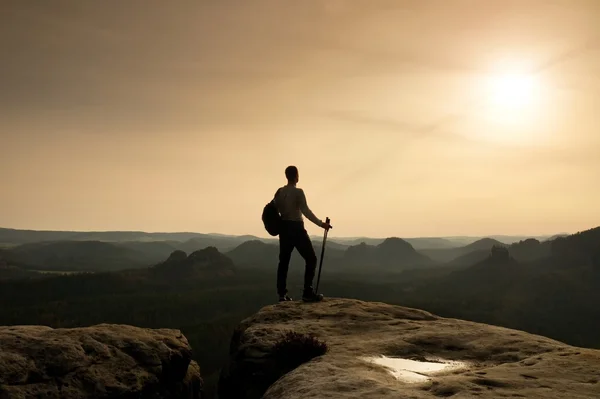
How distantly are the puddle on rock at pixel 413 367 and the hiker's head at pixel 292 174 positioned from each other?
7385mm

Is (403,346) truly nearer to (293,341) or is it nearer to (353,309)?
(293,341)

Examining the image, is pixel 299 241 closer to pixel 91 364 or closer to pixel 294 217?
pixel 294 217

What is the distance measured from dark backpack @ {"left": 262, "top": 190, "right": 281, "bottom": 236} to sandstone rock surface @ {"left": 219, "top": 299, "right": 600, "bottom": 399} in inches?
112

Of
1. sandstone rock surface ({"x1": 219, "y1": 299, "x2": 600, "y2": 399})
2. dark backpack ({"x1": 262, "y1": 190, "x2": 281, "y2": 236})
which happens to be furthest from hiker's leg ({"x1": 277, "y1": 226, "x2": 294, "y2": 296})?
sandstone rock surface ({"x1": 219, "y1": 299, "x2": 600, "y2": 399})

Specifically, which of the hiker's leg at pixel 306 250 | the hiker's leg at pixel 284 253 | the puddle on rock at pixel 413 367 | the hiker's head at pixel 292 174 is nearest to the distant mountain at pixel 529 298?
the hiker's leg at pixel 284 253

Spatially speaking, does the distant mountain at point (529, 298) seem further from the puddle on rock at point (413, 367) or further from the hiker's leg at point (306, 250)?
the puddle on rock at point (413, 367)

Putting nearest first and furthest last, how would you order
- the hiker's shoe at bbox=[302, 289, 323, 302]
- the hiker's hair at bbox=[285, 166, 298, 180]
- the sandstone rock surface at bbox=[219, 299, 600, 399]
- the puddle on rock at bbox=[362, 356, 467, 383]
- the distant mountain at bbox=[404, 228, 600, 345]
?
1. the sandstone rock surface at bbox=[219, 299, 600, 399]
2. the puddle on rock at bbox=[362, 356, 467, 383]
3. the hiker's hair at bbox=[285, 166, 298, 180]
4. the hiker's shoe at bbox=[302, 289, 323, 302]
5. the distant mountain at bbox=[404, 228, 600, 345]

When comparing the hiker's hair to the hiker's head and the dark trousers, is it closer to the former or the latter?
the hiker's head

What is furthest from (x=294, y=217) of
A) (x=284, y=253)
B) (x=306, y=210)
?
(x=284, y=253)

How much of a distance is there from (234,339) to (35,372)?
6262 mm

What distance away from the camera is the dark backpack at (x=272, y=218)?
15266mm

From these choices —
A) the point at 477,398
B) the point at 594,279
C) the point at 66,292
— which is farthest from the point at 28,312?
the point at 594,279

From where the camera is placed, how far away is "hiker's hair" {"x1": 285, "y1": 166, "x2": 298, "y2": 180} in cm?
1512

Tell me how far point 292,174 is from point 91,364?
28.6 feet
